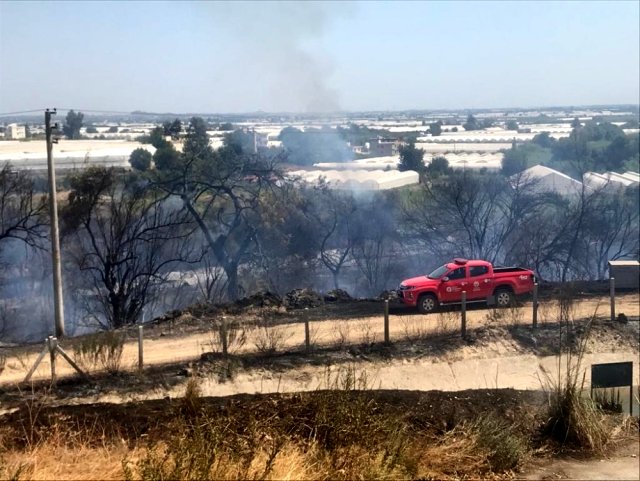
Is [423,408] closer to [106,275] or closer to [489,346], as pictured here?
[489,346]

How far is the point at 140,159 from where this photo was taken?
36.2 meters

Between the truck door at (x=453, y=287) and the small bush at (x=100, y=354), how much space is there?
28.7ft

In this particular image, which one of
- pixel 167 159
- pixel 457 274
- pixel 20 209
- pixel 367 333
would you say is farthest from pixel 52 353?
pixel 167 159

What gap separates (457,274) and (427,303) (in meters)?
1.13

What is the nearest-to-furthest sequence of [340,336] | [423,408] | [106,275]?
[423,408] < [340,336] < [106,275]

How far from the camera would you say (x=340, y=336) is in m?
18.0

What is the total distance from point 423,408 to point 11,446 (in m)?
5.36

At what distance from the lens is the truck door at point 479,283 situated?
2084 centimetres

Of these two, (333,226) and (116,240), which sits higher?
(116,240)

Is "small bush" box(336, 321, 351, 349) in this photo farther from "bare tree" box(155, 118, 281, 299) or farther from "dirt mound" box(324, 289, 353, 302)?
"bare tree" box(155, 118, 281, 299)

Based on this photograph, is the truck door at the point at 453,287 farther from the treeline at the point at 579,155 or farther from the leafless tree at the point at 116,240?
the treeline at the point at 579,155

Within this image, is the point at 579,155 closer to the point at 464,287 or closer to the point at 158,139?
the point at 158,139

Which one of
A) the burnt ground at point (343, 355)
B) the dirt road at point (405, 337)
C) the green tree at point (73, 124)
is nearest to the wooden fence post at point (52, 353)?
the burnt ground at point (343, 355)

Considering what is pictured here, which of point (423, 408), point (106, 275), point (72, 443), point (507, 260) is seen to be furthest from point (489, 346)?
point (507, 260)
